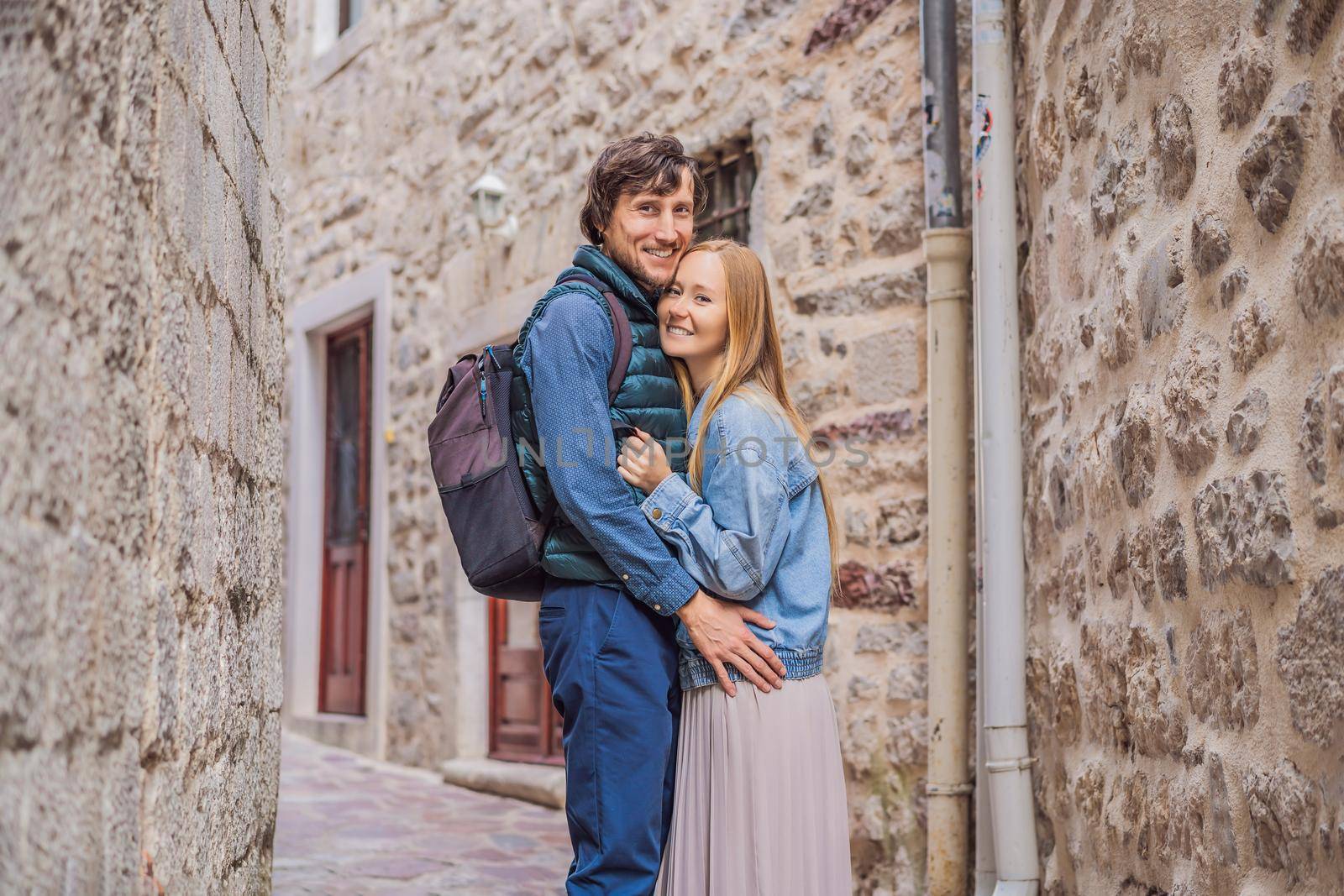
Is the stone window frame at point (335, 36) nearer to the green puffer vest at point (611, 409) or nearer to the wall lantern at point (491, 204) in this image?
the wall lantern at point (491, 204)

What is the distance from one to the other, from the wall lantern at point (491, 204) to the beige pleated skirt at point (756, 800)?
3.97 m

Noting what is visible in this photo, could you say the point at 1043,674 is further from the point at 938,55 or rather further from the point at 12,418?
the point at 12,418

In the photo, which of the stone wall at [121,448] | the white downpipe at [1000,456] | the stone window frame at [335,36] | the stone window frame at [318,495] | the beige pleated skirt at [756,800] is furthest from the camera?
the stone window frame at [335,36]

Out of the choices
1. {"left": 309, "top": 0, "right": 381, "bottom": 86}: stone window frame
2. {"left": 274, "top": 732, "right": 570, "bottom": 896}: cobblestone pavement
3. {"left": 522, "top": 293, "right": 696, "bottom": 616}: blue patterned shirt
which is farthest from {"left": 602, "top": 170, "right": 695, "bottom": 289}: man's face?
{"left": 309, "top": 0, "right": 381, "bottom": 86}: stone window frame

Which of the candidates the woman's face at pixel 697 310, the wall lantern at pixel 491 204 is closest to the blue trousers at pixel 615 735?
the woman's face at pixel 697 310

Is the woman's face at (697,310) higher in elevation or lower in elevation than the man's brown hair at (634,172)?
lower

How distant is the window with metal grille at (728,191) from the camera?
4.57 metres

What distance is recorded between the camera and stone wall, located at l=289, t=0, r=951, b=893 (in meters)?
3.80

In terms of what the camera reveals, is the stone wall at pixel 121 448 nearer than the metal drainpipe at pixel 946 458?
Yes

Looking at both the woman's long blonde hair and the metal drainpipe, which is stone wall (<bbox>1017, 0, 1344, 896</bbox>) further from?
the woman's long blonde hair

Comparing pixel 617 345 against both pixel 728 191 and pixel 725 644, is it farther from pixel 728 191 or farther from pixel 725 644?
pixel 728 191

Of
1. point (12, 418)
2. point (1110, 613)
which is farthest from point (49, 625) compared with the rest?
point (1110, 613)

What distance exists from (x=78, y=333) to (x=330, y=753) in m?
6.21

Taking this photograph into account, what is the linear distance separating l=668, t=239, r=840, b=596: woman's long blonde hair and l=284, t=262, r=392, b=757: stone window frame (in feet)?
15.7
